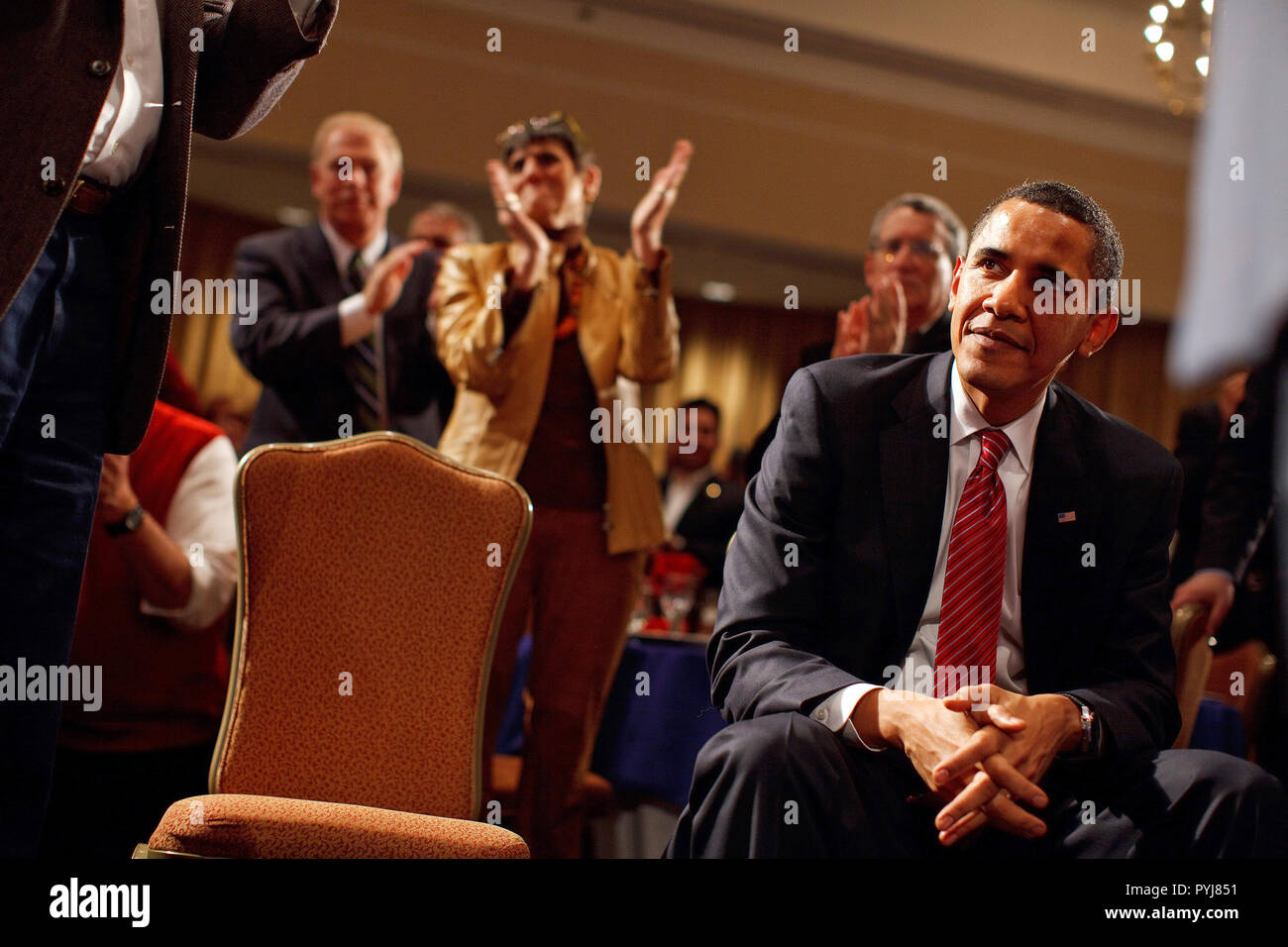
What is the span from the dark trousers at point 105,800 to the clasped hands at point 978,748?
142 centimetres

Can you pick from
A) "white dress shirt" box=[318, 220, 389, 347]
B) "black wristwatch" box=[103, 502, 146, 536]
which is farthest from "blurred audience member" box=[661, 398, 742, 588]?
"black wristwatch" box=[103, 502, 146, 536]

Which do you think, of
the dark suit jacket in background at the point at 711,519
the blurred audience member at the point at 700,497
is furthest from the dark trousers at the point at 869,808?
the dark suit jacket in background at the point at 711,519

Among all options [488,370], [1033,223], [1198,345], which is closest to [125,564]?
[488,370]

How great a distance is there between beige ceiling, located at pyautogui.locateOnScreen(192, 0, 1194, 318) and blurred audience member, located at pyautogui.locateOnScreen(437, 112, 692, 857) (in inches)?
128

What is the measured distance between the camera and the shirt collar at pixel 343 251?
2951 millimetres

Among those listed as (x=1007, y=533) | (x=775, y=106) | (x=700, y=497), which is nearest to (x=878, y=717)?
(x=1007, y=533)

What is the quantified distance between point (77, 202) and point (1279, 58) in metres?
4.89

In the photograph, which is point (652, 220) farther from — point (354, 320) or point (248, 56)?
point (248, 56)

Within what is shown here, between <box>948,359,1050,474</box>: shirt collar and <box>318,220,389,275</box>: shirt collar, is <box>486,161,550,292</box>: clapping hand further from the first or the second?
<box>948,359,1050,474</box>: shirt collar

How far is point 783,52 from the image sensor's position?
19.3 ft

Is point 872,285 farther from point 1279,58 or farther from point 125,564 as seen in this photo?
point 1279,58

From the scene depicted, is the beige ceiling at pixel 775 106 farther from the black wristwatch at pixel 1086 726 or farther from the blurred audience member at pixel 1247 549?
the black wristwatch at pixel 1086 726

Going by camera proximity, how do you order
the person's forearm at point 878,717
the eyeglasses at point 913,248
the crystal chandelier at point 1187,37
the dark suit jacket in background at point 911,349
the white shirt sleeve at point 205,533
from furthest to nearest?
the crystal chandelier at point 1187,37, the eyeglasses at point 913,248, the dark suit jacket in background at point 911,349, the white shirt sleeve at point 205,533, the person's forearm at point 878,717

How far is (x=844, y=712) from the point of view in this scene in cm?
125
